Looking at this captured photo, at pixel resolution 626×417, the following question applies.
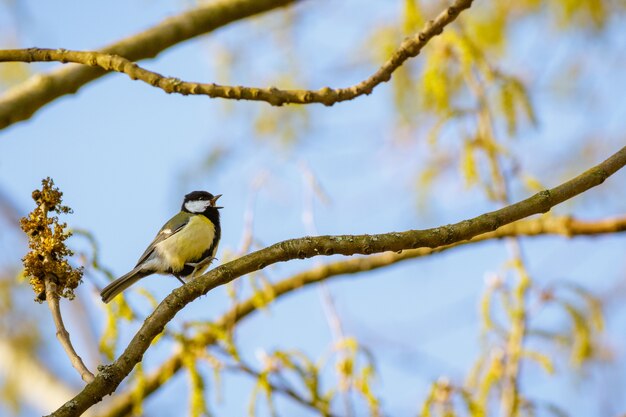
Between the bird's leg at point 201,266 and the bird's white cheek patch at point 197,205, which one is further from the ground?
the bird's white cheek patch at point 197,205

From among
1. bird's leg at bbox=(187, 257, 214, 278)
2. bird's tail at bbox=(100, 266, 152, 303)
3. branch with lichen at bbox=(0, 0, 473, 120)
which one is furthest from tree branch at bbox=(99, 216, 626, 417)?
branch with lichen at bbox=(0, 0, 473, 120)

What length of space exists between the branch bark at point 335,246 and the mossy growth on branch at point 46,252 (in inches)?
9.1

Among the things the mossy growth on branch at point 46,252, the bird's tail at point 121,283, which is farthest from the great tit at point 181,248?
the mossy growth on branch at point 46,252

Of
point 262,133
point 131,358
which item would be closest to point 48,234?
point 131,358

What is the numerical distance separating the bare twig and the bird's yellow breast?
164 centimetres

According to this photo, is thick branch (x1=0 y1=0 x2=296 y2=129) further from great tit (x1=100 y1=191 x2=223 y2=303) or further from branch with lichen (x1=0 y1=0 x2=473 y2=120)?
great tit (x1=100 y1=191 x2=223 y2=303)

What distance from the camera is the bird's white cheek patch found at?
13.3 feet

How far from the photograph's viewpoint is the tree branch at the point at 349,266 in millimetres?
3408

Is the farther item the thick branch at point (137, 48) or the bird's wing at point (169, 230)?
the bird's wing at point (169, 230)

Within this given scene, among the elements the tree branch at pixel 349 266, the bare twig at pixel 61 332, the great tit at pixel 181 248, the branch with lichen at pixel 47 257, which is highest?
the great tit at pixel 181 248

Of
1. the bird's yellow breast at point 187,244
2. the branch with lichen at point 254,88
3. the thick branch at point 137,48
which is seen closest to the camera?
the branch with lichen at point 254,88

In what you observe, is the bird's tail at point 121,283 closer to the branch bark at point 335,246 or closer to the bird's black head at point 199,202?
the bird's black head at point 199,202

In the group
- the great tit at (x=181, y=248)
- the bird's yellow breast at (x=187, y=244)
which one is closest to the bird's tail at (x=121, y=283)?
the great tit at (x=181, y=248)

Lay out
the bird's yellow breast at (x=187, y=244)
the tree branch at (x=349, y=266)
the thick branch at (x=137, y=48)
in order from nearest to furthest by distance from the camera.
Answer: the thick branch at (x=137, y=48), the tree branch at (x=349, y=266), the bird's yellow breast at (x=187, y=244)
